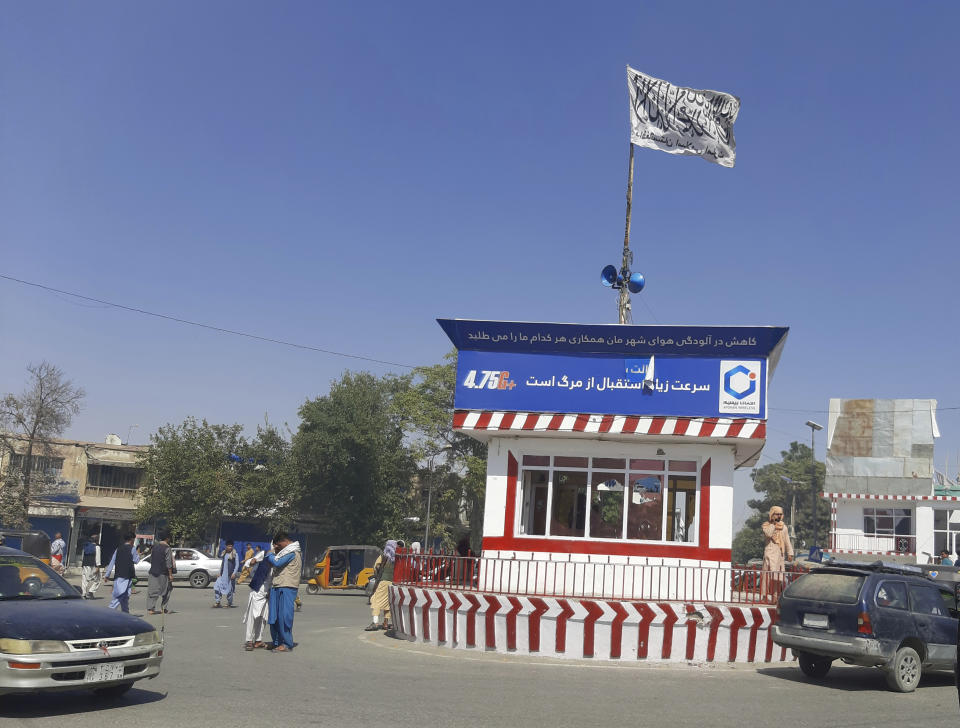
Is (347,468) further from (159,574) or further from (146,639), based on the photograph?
(146,639)

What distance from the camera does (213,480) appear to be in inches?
1735

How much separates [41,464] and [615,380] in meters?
39.1

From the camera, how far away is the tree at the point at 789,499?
93625 mm

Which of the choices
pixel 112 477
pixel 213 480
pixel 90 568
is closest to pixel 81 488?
pixel 112 477

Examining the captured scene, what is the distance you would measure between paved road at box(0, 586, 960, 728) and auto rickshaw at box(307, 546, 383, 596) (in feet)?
59.1

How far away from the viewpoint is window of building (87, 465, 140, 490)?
4700 cm

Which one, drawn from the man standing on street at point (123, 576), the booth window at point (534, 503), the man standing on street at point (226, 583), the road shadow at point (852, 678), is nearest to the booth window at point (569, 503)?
the booth window at point (534, 503)

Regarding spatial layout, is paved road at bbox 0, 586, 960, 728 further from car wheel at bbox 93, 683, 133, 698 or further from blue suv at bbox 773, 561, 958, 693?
blue suv at bbox 773, 561, 958, 693

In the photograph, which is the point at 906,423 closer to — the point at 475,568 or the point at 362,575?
the point at 362,575

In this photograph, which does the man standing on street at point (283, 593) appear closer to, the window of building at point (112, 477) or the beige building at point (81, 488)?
the beige building at point (81, 488)

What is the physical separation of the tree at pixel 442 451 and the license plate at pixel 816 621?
128ft

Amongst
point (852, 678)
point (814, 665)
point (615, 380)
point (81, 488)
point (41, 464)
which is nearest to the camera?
point (814, 665)

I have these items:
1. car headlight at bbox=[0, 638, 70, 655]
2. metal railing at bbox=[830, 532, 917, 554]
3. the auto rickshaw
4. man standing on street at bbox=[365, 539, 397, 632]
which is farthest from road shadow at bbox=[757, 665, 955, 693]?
metal railing at bbox=[830, 532, 917, 554]

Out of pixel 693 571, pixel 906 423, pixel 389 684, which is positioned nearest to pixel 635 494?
pixel 693 571
